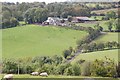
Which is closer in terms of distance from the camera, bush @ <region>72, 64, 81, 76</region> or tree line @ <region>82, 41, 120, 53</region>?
bush @ <region>72, 64, 81, 76</region>

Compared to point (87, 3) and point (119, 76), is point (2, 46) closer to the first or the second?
point (119, 76)

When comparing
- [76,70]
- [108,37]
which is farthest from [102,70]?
[108,37]

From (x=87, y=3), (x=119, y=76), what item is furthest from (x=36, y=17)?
(x=119, y=76)

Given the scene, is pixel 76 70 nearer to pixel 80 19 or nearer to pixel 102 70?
pixel 102 70

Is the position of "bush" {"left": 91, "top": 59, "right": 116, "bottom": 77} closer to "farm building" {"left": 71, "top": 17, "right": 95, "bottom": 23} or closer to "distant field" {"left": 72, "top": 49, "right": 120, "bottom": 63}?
"distant field" {"left": 72, "top": 49, "right": 120, "bottom": 63}

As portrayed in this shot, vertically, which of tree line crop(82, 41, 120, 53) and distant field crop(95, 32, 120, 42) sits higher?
distant field crop(95, 32, 120, 42)

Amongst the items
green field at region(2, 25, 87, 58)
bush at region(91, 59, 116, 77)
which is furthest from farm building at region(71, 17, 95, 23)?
bush at region(91, 59, 116, 77)

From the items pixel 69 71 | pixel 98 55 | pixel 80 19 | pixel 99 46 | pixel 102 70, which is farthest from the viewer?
pixel 80 19

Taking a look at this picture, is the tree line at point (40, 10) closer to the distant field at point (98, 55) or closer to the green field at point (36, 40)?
the green field at point (36, 40)
